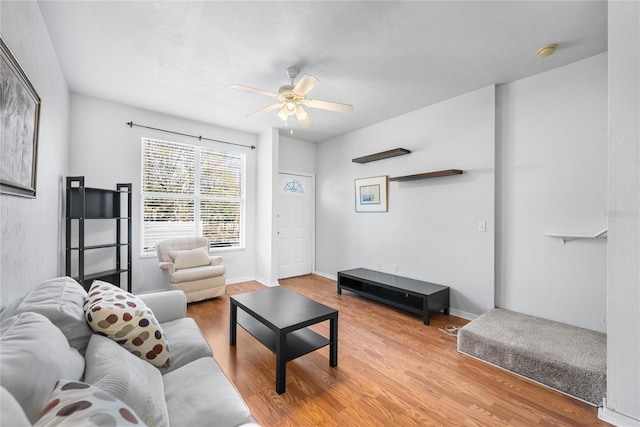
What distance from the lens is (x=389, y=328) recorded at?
9.78ft

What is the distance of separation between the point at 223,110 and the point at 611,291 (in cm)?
426

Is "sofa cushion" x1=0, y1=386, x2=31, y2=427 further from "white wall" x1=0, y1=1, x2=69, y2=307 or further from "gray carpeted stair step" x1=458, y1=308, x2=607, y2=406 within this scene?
"gray carpeted stair step" x1=458, y1=308, x2=607, y2=406

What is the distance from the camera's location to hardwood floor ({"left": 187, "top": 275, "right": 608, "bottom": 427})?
1.69m

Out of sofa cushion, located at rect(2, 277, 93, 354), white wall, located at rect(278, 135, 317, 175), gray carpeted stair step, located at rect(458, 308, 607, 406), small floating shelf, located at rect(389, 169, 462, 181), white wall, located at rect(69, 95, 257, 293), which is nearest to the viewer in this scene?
sofa cushion, located at rect(2, 277, 93, 354)

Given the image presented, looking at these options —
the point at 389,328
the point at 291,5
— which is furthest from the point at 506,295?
the point at 291,5

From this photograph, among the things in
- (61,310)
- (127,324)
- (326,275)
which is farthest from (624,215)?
(326,275)

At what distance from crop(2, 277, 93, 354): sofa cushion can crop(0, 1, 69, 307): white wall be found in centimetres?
32

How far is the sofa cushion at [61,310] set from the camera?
117 centimetres

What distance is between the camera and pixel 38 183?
6.80 feet

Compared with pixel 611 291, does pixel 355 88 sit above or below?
above

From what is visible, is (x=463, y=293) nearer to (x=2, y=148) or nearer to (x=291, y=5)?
(x=291, y=5)

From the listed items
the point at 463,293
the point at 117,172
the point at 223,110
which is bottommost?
the point at 463,293

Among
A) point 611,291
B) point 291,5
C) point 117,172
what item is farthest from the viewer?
point 117,172

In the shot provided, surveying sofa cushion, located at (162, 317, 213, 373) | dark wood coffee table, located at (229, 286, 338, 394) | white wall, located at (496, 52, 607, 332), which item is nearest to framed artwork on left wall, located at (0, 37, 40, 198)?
sofa cushion, located at (162, 317, 213, 373)
